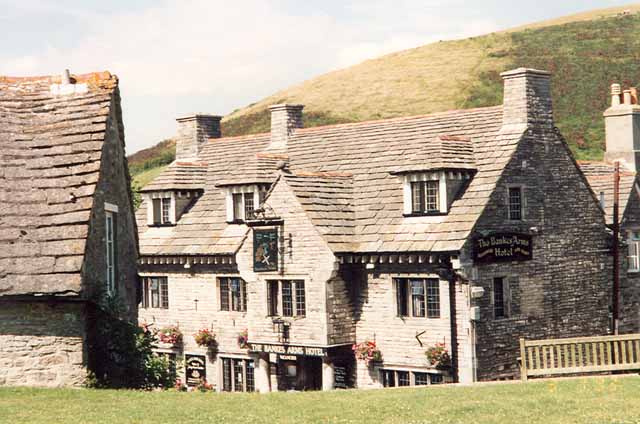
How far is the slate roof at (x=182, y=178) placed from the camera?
48.0 meters

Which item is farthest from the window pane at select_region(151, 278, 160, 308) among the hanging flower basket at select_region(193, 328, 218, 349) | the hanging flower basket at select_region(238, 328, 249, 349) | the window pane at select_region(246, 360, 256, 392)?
the window pane at select_region(246, 360, 256, 392)

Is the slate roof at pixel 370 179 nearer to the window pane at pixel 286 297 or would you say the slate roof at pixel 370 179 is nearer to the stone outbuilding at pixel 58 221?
the window pane at pixel 286 297

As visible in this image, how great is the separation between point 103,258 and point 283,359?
16.4 m

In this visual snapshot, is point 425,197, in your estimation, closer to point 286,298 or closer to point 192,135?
point 286,298

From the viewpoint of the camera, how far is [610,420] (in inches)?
874

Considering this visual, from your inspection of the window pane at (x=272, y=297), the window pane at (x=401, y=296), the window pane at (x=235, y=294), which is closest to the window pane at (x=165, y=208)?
the window pane at (x=235, y=294)

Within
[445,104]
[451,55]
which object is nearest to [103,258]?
[445,104]

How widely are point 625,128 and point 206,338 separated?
60.7 ft

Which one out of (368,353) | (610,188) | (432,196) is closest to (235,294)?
(368,353)

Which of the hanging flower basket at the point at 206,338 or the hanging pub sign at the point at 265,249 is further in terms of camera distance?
the hanging flower basket at the point at 206,338

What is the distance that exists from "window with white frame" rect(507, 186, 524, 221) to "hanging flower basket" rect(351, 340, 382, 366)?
6.19 metres

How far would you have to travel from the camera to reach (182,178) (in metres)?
48.5

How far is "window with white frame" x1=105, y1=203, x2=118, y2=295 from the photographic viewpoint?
87.2 ft

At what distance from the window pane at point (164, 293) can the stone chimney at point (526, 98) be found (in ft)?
50.3
